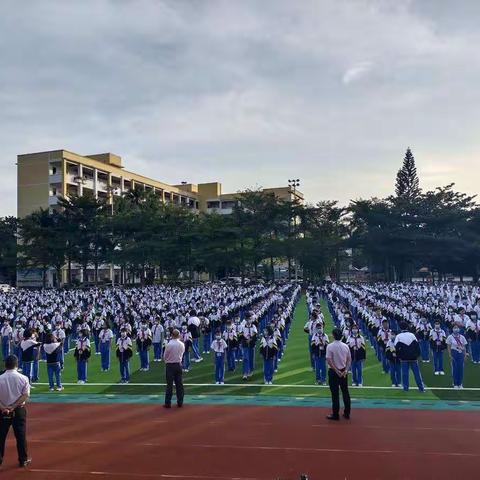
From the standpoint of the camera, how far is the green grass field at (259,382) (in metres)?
10.8

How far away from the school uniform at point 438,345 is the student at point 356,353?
2.23 metres

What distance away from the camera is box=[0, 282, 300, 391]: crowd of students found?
39.2 feet

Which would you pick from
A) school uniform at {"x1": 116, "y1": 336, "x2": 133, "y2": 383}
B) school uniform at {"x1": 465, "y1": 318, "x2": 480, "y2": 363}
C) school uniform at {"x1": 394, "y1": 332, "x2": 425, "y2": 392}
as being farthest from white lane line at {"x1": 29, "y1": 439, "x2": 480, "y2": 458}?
school uniform at {"x1": 465, "y1": 318, "x2": 480, "y2": 363}

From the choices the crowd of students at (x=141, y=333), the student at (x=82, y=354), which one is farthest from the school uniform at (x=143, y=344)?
the student at (x=82, y=354)

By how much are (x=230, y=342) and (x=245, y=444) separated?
565 cm

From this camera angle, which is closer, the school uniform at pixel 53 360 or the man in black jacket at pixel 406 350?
the man in black jacket at pixel 406 350

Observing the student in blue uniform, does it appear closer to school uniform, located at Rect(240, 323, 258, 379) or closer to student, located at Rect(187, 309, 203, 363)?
school uniform, located at Rect(240, 323, 258, 379)

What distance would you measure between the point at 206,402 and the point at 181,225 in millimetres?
37713

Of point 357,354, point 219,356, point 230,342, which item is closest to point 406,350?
point 357,354

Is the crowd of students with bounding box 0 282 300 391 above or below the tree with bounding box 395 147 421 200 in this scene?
below

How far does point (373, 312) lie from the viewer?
630 inches

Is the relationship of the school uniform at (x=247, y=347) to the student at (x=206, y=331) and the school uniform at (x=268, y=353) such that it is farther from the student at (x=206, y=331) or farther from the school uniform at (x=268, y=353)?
the student at (x=206, y=331)

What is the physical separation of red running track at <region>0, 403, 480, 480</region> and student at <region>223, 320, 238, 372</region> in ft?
10.9

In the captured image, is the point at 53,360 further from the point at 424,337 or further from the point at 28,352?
the point at 424,337
